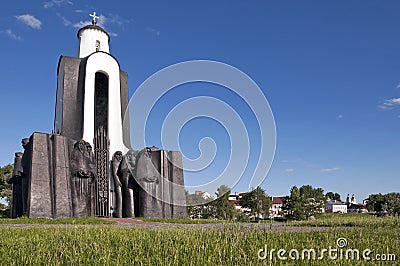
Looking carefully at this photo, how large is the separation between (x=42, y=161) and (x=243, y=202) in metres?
38.3

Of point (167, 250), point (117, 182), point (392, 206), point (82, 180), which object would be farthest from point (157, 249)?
point (392, 206)

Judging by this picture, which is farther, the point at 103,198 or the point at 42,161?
the point at 103,198

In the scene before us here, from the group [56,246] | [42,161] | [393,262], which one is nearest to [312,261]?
[393,262]

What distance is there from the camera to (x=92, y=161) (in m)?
18.8

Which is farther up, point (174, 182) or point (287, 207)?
point (174, 182)

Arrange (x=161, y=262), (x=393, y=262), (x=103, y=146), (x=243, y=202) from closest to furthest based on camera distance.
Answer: (x=161, y=262)
(x=393, y=262)
(x=103, y=146)
(x=243, y=202)

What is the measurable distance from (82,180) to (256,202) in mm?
35455

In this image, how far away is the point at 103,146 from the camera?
21.6 m

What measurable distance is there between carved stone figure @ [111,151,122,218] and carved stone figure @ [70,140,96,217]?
4.82 ft

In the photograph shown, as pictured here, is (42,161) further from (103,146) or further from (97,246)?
(97,246)

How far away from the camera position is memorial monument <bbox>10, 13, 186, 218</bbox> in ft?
55.0

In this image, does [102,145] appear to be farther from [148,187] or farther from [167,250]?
[167,250]

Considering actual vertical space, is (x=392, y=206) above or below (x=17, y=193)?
below

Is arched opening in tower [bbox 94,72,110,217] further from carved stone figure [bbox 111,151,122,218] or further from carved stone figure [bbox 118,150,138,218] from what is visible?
carved stone figure [bbox 118,150,138,218]
